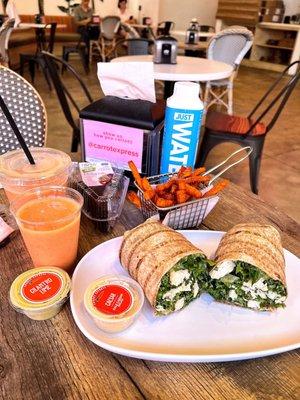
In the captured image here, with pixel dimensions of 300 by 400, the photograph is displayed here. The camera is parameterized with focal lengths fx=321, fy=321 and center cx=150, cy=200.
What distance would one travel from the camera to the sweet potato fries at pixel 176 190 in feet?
2.65

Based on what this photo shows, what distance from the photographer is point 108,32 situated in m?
8.17

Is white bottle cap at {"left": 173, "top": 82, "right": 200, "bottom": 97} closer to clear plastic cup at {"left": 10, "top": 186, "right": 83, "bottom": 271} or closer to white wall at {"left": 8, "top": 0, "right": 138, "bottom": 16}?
clear plastic cup at {"left": 10, "top": 186, "right": 83, "bottom": 271}

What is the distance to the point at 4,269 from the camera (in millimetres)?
743

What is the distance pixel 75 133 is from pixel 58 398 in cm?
221

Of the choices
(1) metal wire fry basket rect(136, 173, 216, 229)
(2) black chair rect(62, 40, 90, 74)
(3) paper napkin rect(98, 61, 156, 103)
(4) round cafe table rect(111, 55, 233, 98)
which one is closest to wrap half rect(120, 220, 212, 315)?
(1) metal wire fry basket rect(136, 173, 216, 229)

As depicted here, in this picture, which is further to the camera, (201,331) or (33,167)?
(33,167)

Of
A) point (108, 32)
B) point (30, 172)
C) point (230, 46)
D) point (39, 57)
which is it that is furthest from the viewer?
point (108, 32)

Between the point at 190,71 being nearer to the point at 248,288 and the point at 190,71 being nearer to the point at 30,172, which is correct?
the point at 30,172

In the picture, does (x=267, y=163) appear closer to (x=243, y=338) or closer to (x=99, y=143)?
(x=99, y=143)

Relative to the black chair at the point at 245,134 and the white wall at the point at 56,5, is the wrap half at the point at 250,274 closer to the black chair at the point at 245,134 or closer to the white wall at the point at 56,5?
the black chair at the point at 245,134

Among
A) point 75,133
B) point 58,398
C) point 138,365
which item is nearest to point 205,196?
point 138,365

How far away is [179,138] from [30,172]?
1.39 ft

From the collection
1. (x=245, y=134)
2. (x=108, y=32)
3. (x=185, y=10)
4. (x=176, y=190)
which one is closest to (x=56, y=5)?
(x=108, y=32)

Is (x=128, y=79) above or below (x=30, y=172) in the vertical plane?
above
